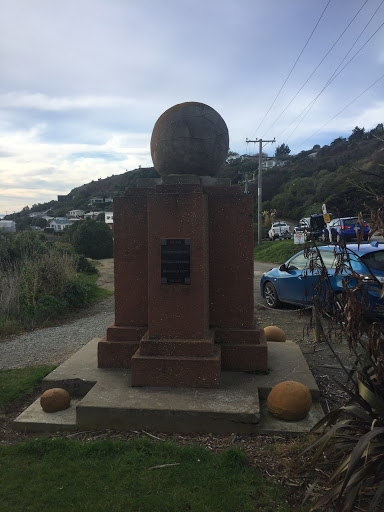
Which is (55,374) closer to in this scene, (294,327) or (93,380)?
(93,380)

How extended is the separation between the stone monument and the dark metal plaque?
11mm

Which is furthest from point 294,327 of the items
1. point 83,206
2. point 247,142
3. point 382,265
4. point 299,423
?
point 83,206

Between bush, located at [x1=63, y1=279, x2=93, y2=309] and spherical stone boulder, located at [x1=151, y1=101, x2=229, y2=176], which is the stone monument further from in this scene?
bush, located at [x1=63, y1=279, x2=93, y2=309]

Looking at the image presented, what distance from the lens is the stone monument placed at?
4676 mm

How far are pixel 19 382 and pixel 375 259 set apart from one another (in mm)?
6216

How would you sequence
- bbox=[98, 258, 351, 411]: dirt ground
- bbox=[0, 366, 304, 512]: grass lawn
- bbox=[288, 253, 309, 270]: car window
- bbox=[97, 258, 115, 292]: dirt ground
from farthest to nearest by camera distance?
bbox=[97, 258, 115, 292]: dirt ground → bbox=[288, 253, 309, 270]: car window → bbox=[98, 258, 351, 411]: dirt ground → bbox=[0, 366, 304, 512]: grass lawn

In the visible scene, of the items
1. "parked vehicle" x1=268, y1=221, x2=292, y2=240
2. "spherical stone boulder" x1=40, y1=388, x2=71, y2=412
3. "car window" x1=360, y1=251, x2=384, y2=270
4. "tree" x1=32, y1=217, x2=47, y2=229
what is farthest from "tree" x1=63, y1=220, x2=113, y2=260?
"tree" x1=32, y1=217, x2=47, y2=229

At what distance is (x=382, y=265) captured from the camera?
7555 mm

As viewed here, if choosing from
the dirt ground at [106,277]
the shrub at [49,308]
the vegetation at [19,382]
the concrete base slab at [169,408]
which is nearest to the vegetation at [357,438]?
the concrete base slab at [169,408]

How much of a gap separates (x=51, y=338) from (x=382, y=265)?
656cm

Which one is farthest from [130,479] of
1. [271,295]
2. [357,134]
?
[357,134]

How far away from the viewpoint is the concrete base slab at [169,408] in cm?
403

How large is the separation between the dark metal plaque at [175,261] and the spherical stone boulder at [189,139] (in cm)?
116

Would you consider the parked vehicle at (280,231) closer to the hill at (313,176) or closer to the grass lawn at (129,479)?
the hill at (313,176)
